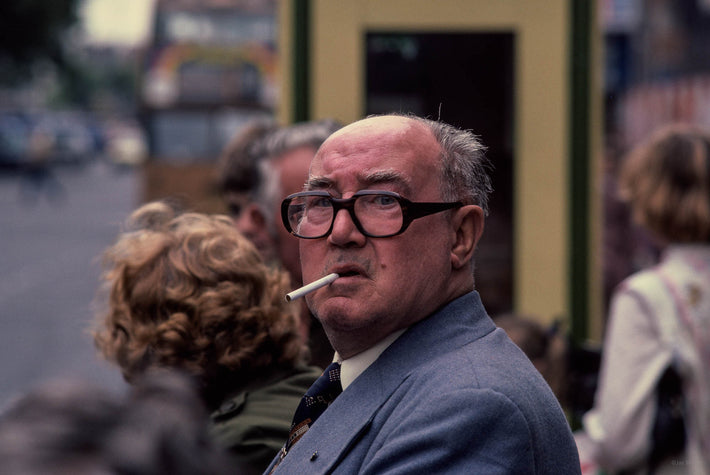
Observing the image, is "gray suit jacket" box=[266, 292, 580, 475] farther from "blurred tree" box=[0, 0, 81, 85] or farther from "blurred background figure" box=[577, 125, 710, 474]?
"blurred tree" box=[0, 0, 81, 85]

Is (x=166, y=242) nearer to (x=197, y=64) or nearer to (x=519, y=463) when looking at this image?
(x=519, y=463)

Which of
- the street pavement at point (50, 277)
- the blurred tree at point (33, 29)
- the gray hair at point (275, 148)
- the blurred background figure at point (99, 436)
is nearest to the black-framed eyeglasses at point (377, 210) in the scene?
the street pavement at point (50, 277)

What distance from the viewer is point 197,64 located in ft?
52.4

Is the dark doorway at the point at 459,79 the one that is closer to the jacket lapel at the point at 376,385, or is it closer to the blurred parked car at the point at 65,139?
the jacket lapel at the point at 376,385

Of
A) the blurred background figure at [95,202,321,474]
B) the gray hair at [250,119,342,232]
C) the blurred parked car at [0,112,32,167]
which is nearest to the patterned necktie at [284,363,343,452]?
the blurred background figure at [95,202,321,474]

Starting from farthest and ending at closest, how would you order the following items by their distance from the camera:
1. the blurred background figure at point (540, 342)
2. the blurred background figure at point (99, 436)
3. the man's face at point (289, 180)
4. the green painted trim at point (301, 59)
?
the green painted trim at point (301, 59) < the blurred background figure at point (540, 342) < the man's face at point (289, 180) < the blurred background figure at point (99, 436)

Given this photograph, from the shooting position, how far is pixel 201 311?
6.43 ft

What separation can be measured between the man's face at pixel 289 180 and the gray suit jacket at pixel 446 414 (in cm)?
126

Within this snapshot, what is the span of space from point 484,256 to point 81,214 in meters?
19.0

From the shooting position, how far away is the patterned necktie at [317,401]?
1505mm

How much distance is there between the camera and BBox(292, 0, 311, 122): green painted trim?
12.4ft

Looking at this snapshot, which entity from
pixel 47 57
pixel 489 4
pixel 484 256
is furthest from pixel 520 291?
pixel 47 57

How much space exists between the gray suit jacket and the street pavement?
0.31 metres

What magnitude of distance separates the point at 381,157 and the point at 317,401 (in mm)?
362
